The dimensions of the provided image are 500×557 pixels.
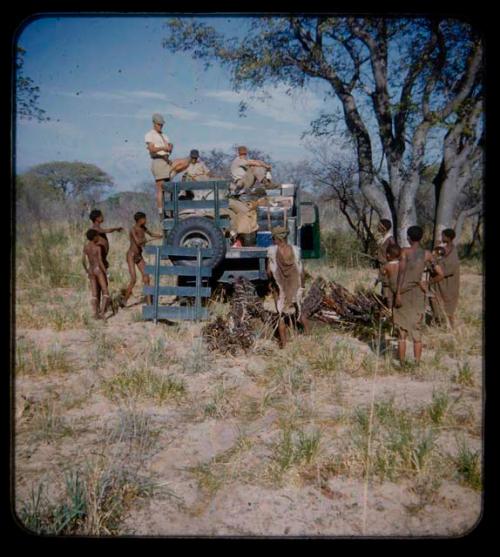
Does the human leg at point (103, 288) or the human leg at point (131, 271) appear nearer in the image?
the human leg at point (103, 288)

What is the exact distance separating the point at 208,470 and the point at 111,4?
10.5 ft

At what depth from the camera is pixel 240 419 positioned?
4734 millimetres

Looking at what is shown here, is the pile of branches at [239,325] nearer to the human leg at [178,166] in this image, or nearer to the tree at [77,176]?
the human leg at [178,166]

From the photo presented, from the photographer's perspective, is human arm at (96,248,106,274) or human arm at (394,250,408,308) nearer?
human arm at (394,250,408,308)

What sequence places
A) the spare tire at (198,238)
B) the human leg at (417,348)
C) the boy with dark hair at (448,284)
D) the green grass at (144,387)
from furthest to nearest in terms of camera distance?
the spare tire at (198,238) → the boy with dark hair at (448,284) → the human leg at (417,348) → the green grass at (144,387)

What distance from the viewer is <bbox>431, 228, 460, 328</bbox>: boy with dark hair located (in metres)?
7.22

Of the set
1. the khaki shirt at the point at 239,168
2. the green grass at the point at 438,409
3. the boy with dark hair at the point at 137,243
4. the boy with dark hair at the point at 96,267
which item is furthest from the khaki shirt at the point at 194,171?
the green grass at the point at 438,409

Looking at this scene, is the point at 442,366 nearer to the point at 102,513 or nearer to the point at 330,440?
the point at 330,440

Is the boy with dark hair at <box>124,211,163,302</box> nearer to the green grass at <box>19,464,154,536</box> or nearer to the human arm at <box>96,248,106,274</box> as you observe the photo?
the human arm at <box>96,248,106,274</box>

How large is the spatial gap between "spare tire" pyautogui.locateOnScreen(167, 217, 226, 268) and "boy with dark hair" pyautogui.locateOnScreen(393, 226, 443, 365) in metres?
3.16

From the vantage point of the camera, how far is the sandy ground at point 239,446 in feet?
10.9

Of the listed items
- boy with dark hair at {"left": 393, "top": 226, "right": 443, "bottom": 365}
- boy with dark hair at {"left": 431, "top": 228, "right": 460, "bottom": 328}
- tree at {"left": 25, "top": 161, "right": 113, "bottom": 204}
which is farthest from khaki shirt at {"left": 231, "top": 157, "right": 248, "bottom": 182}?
tree at {"left": 25, "top": 161, "right": 113, "bottom": 204}

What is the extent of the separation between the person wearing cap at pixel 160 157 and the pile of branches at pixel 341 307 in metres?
3.45
